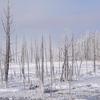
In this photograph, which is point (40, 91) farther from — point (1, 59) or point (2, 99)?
point (1, 59)

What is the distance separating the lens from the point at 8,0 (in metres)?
26.8

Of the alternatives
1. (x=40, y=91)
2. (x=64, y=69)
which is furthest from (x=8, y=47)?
(x=40, y=91)

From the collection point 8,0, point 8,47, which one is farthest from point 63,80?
point 8,0

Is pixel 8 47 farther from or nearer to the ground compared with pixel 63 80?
farther from the ground

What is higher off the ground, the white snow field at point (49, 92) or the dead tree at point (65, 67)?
the dead tree at point (65, 67)

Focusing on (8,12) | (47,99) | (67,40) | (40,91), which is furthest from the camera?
(67,40)

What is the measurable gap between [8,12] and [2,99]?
404 inches

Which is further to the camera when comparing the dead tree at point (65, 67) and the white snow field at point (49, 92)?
the dead tree at point (65, 67)

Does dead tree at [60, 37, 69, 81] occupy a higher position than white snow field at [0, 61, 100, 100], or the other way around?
dead tree at [60, 37, 69, 81]

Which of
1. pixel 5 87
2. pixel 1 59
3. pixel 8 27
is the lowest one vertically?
pixel 5 87

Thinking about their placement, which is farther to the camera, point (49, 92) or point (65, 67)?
point (65, 67)

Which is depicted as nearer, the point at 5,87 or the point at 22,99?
the point at 22,99

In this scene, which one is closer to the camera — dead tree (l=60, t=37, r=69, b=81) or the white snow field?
the white snow field

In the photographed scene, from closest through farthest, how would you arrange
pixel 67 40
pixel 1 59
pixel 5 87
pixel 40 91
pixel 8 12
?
1. pixel 40 91
2. pixel 5 87
3. pixel 8 12
4. pixel 1 59
5. pixel 67 40
